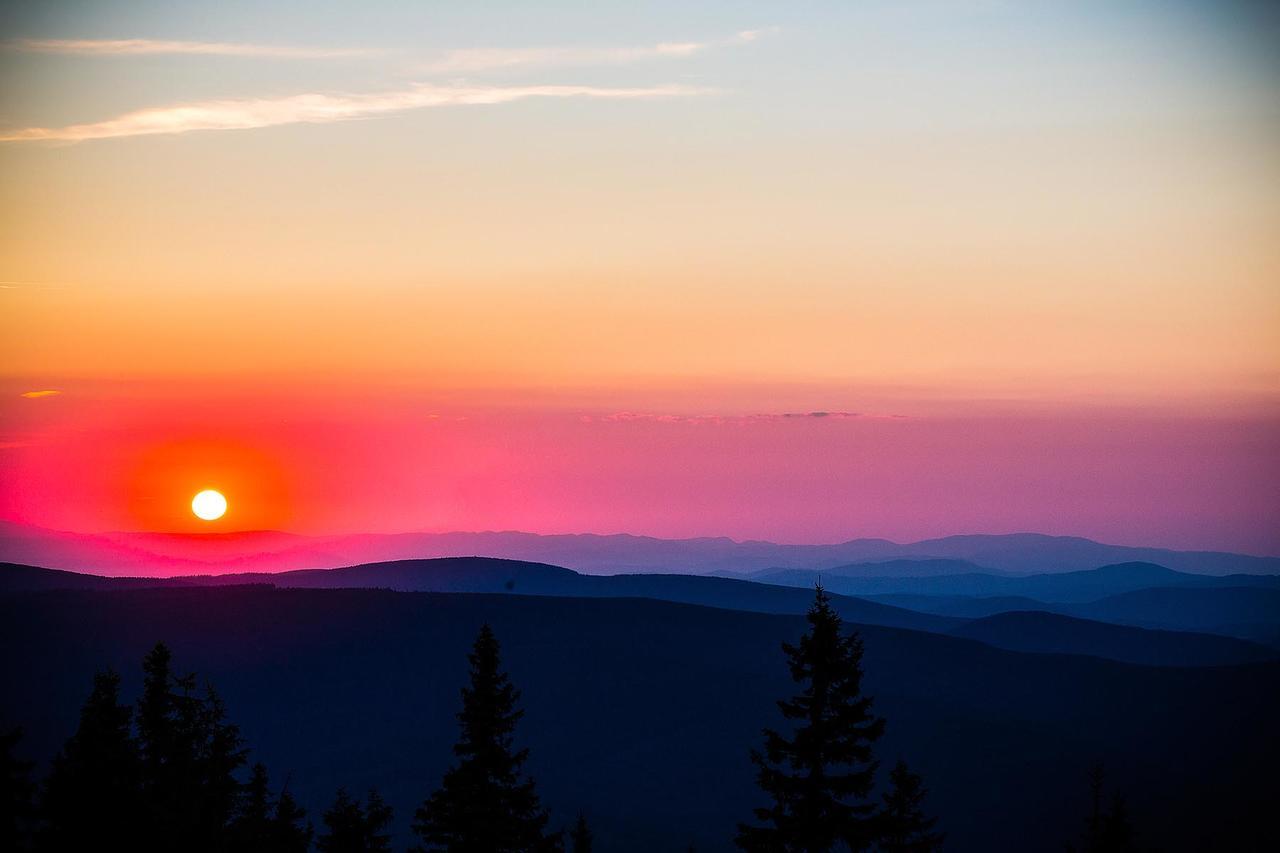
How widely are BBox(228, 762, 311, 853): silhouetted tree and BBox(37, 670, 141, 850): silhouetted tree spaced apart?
2.41m

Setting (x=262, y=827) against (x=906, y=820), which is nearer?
(x=906, y=820)

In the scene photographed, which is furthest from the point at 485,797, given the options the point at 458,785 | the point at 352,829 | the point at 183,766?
the point at 183,766

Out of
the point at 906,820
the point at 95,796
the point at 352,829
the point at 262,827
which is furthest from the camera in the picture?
the point at 262,827

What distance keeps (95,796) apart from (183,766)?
2.61 metres

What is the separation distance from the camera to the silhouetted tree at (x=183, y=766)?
26.5 meters

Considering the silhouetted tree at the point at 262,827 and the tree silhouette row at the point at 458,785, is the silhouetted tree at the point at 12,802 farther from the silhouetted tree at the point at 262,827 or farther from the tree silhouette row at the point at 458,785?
the silhouetted tree at the point at 262,827

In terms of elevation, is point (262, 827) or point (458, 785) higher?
point (458, 785)

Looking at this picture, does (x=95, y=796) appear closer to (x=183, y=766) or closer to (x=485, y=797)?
(x=183, y=766)

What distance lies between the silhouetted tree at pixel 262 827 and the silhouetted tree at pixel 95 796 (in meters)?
2.41

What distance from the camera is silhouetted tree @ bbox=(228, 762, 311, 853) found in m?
28.4

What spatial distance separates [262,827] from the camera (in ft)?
106

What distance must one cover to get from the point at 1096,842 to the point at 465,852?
1600 centimetres

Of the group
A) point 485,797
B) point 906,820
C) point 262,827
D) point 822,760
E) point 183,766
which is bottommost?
point 262,827

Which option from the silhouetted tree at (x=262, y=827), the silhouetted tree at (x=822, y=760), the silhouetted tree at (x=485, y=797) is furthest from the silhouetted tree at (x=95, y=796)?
the silhouetted tree at (x=822, y=760)
